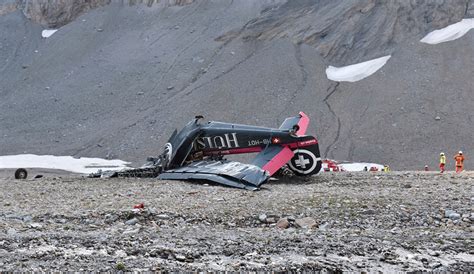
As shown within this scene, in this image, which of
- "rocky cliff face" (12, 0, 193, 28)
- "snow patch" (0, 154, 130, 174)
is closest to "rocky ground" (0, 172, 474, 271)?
"snow patch" (0, 154, 130, 174)

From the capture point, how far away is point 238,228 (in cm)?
995

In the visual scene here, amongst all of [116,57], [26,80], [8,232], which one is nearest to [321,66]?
[116,57]

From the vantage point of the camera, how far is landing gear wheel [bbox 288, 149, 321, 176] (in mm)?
19734

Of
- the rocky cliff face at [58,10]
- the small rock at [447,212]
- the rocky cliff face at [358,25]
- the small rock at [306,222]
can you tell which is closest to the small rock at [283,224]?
the small rock at [306,222]

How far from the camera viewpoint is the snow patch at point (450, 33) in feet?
188

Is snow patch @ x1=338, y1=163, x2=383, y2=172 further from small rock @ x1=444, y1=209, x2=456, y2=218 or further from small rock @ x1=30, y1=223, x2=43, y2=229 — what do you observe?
small rock @ x1=30, y1=223, x2=43, y2=229

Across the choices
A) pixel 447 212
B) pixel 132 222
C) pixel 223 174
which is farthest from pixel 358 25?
pixel 132 222

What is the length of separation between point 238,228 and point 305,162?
10111 millimetres

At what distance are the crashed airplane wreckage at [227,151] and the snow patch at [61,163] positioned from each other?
16.7 metres

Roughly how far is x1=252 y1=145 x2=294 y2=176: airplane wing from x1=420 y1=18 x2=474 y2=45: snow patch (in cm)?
4188

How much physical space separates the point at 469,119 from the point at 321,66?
1610 centimetres

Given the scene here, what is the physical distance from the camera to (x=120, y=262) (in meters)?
6.80

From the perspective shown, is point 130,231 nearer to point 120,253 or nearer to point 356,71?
point 120,253

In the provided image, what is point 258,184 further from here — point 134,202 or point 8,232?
point 8,232
